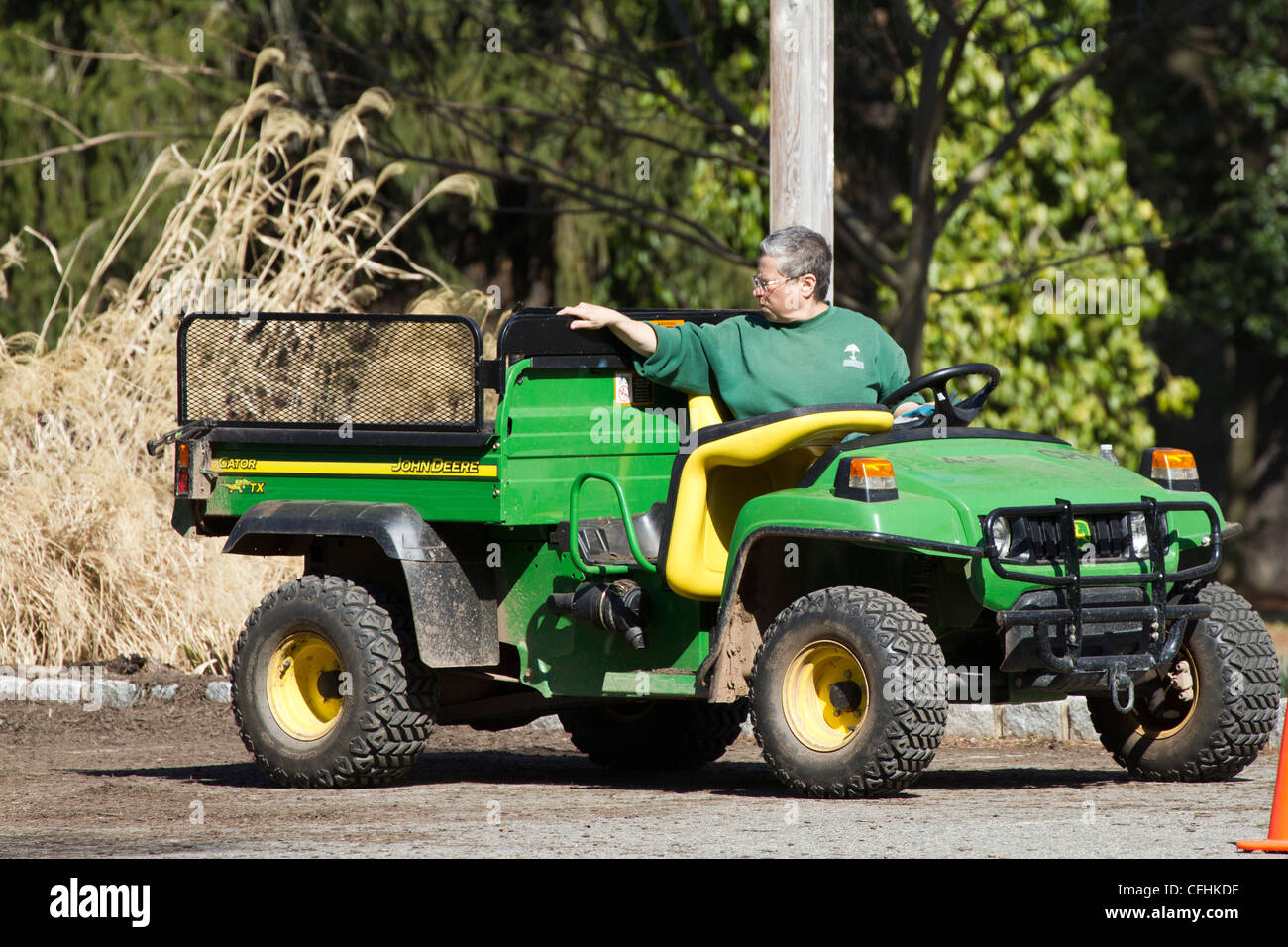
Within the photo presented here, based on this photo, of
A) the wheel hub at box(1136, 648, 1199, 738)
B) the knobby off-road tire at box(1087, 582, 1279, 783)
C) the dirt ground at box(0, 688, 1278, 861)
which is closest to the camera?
the dirt ground at box(0, 688, 1278, 861)

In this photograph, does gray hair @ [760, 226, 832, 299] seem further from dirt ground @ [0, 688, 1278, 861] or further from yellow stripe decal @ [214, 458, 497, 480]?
dirt ground @ [0, 688, 1278, 861]

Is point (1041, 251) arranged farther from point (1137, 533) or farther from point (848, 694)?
point (848, 694)

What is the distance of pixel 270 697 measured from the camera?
739cm

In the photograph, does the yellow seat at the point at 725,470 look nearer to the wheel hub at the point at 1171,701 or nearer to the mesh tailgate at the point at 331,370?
the mesh tailgate at the point at 331,370

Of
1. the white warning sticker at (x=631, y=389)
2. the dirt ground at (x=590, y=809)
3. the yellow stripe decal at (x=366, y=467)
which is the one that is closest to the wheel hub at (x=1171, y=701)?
the dirt ground at (x=590, y=809)

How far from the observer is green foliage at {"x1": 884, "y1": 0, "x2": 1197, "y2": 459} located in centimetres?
1528

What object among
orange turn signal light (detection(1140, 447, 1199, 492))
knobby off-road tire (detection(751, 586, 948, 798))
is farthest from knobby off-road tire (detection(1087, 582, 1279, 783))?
knobby off-road tire (detection(751, 586, 948, 798))

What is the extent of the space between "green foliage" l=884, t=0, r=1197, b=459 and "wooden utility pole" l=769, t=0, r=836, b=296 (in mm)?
5860

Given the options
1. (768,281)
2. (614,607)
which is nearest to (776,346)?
(768,281)

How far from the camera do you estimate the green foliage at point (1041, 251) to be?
15.3 meters

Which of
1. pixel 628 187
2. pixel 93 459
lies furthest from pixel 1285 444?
pixel 93 459

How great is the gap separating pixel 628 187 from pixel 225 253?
18.8 ft

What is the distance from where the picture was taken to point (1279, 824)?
5402mm

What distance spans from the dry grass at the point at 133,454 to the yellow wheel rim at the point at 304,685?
3.19 m
